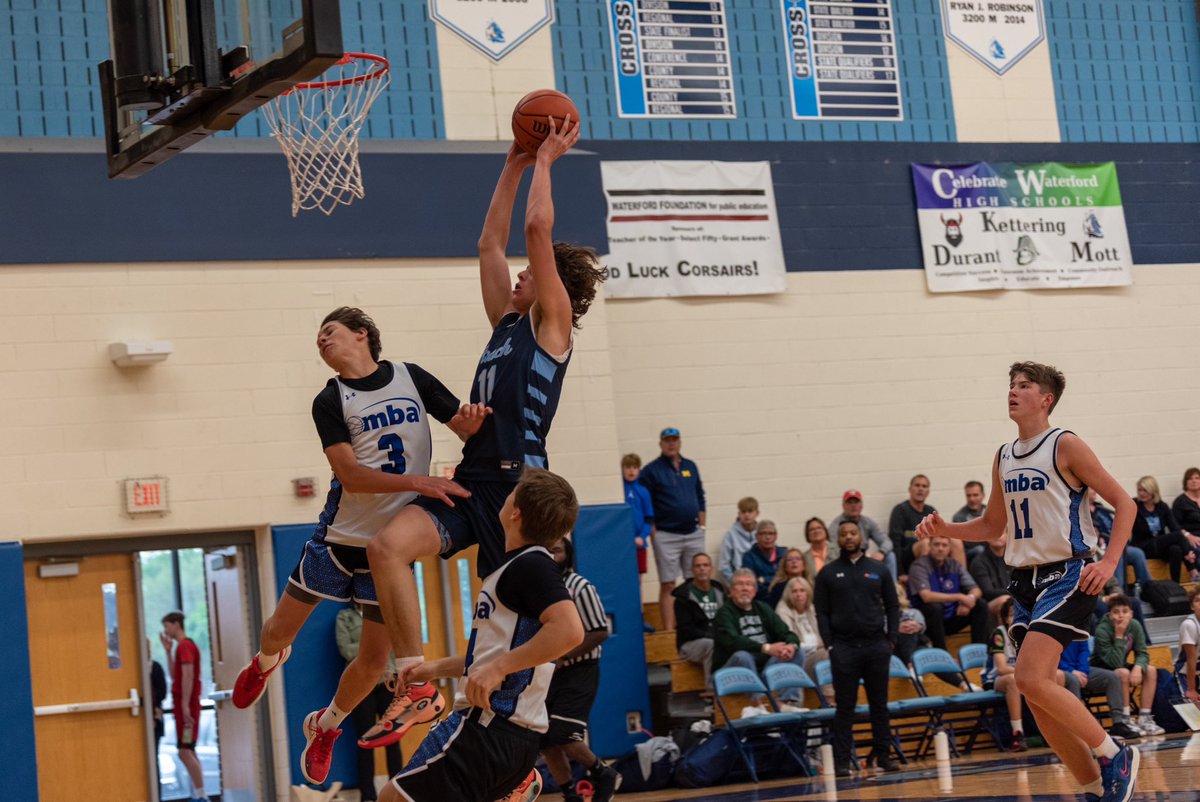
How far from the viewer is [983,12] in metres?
16.8

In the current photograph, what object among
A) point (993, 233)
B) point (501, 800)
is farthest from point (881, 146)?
point (501, 800)

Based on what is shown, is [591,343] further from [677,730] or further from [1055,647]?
[1055,647]

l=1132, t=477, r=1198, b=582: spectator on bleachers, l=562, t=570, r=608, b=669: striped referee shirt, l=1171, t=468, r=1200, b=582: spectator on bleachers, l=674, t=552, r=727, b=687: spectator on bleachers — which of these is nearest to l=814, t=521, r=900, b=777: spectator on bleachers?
l=674, t=552, r=727, b=687: spectator on bleachers

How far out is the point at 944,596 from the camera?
45.2ft

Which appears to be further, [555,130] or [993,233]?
[993,233]

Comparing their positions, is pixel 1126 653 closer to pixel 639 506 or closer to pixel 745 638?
pixel 745 638

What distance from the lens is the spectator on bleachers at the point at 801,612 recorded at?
43.6 feet

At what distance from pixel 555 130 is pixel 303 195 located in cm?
685

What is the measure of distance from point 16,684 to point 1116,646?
898 centimetres

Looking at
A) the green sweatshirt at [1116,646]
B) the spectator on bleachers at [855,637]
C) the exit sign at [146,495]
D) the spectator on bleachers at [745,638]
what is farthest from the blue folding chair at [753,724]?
the exit sign at [146,495]

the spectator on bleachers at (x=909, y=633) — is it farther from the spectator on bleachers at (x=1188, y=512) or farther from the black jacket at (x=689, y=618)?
the spectator on bleachers at (x=1188, y=512)

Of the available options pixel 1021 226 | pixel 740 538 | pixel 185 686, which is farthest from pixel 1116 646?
pixel 185 686

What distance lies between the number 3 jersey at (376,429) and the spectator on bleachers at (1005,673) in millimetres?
7745

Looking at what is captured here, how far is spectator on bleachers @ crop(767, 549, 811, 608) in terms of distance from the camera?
13492 mm
